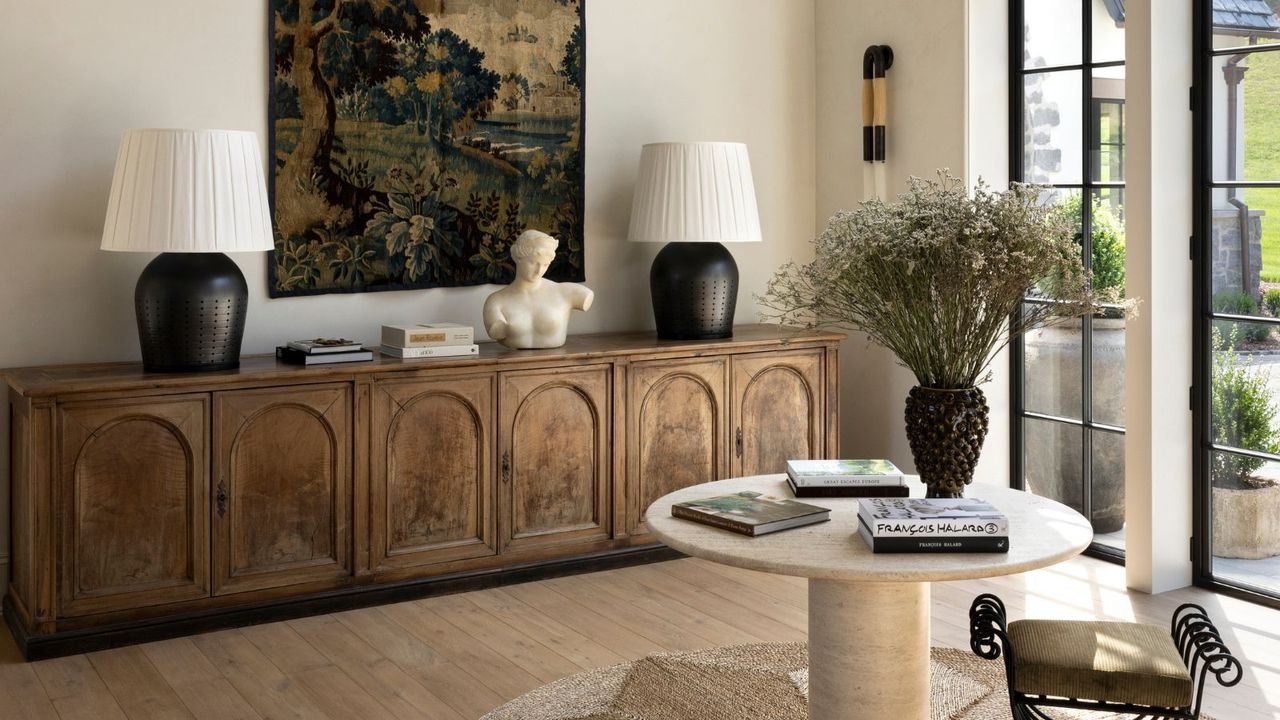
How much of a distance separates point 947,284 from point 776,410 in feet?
7.78

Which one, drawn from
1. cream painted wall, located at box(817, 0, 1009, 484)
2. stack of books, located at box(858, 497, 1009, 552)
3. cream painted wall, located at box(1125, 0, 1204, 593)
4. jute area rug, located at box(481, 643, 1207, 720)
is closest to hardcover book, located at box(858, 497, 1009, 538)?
stack of books, located at box(858, 497, 1009, 552)

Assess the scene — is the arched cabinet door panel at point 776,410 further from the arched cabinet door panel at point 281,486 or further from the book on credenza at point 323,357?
the arched cabinet door panel at point 281,486

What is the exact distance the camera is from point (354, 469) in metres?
4.07

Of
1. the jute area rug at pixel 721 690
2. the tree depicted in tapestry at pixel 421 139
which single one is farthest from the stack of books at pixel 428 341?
the jute area rug at pixel 721 690

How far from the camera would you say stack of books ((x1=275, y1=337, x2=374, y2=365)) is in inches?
158

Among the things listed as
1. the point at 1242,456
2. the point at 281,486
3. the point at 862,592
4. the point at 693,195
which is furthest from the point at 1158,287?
the point at 281,486

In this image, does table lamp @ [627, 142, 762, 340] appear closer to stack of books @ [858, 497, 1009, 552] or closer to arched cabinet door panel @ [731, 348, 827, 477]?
arched cabinet door panel @ [731, 348, 827, 477]

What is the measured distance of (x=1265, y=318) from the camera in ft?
13.2

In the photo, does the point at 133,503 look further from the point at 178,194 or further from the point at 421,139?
the point at 421,139

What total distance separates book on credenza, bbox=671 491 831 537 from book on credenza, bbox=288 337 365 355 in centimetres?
171

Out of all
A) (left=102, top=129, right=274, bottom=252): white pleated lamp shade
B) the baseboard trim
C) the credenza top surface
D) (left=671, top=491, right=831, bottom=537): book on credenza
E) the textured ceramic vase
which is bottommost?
the baseboard trim

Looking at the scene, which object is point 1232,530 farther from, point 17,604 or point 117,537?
point 17,604

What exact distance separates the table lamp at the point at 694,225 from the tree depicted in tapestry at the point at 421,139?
360 millimetres

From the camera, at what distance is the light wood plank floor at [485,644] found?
332 cm
